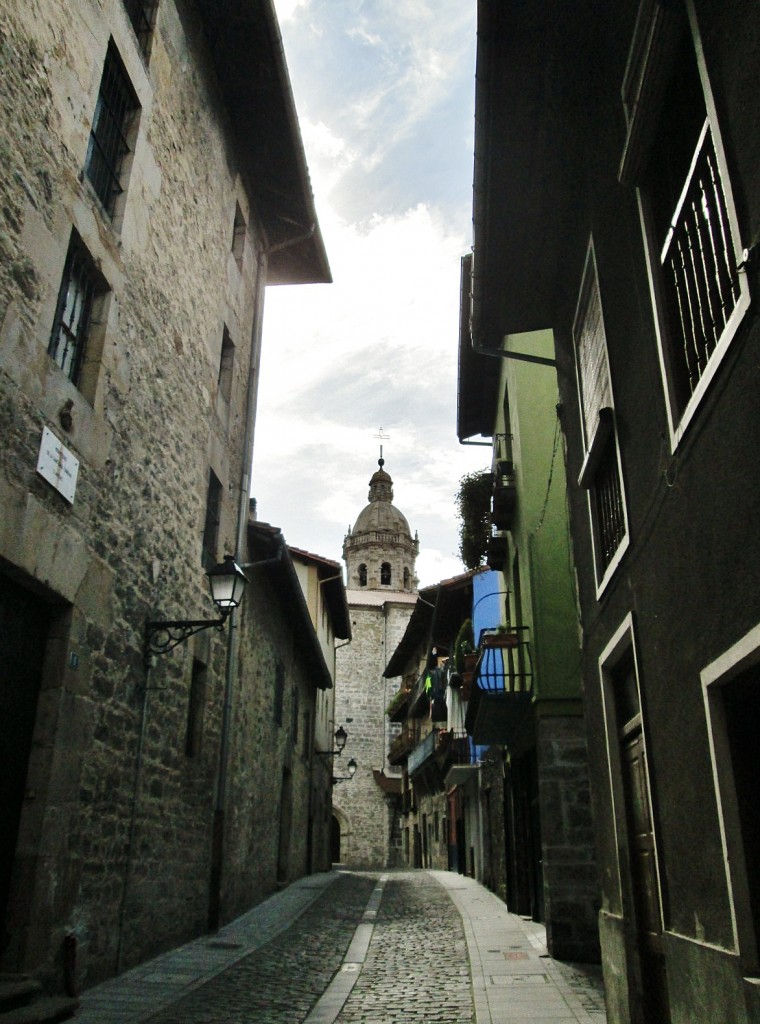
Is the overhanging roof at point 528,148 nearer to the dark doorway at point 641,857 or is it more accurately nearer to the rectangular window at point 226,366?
the dark doorway at point 641,857

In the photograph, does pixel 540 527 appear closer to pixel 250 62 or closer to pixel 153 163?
pixel 153 163

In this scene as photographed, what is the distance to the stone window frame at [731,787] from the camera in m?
2.94

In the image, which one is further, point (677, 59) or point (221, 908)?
point (221, 908)

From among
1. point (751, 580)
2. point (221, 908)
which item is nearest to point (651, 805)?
point (751, 580)

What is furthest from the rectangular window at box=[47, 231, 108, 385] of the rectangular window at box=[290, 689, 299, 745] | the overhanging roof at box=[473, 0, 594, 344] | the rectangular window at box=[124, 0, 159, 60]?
the rectangular window at box=[290, 689, 299, 745]

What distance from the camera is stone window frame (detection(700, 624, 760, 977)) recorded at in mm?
2943

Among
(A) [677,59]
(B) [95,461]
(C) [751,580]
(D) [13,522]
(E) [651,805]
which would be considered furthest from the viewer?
(B) [95,461]

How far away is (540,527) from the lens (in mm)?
10203

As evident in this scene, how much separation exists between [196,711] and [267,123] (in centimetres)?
842

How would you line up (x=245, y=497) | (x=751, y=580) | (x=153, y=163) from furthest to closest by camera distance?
(x=245, y=497), (x=153, y=163), (x=751, y=580)

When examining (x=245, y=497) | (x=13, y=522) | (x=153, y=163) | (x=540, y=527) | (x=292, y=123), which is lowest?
(x=13, y=522)

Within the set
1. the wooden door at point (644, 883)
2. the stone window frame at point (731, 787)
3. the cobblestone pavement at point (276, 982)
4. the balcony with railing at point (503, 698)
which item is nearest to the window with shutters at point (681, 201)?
the stone window frame at point (731, 787)

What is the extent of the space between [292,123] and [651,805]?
35.7ft

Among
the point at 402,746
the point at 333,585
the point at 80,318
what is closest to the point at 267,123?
the point at 80,318
